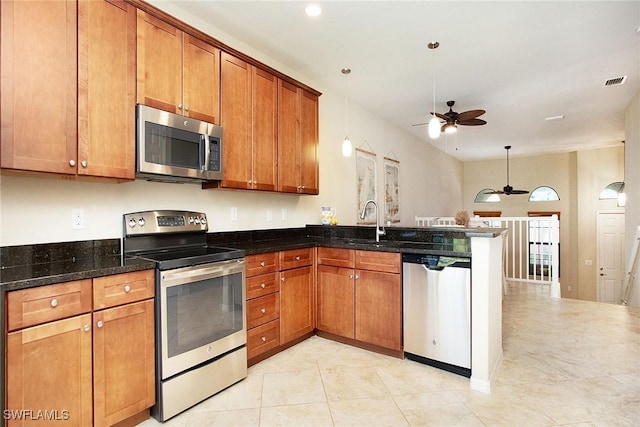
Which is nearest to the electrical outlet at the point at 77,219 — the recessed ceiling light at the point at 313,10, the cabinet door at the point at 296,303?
the cabinet door at the point at 296,303

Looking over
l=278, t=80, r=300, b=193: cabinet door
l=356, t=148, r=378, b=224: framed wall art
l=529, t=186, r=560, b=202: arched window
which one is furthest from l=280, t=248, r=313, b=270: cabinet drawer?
l=529, t=186, r=560, b=202: arched window

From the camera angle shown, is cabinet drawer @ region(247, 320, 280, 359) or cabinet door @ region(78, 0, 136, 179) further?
cabinet drawer @ region(247, 320, 280, 359)

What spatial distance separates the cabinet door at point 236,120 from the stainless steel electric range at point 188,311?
0.52 meters

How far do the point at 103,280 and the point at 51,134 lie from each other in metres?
0.82

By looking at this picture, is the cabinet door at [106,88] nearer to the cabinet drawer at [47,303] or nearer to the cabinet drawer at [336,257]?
the cabinet drawer at [47,303]

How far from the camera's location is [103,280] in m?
1.68

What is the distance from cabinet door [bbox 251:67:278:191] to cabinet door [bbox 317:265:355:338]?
993mm

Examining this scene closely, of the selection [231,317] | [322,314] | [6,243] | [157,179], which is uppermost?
[157,179]

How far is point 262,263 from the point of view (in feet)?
8.66

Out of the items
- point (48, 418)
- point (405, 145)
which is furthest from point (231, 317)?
point (405, 145)

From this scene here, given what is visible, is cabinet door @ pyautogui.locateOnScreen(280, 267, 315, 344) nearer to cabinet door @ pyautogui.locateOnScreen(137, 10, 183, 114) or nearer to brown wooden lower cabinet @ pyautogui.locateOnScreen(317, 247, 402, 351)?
brown wooden lower cabinet @ pyautogui.locateOnScreen(317, 247, 402, 351)

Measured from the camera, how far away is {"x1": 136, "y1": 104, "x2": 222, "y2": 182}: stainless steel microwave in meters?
2.08

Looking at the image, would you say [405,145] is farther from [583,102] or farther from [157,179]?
[157,179]

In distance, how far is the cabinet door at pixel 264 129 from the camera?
9.48ft
